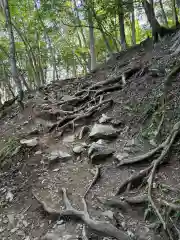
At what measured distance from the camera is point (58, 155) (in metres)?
5.61

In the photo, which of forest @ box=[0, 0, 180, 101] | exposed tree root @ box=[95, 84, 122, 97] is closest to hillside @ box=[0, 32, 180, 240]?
exposed tree root @ box=[95, 84, 122, 97]

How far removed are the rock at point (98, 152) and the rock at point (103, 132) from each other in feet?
1.06

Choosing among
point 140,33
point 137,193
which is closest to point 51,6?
point 137,193

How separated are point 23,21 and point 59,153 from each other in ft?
38.0

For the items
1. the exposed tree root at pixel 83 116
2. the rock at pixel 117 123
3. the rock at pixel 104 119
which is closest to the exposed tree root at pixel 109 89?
the exposed tree root at pixel 83 116

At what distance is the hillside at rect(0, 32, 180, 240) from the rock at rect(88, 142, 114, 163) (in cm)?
2

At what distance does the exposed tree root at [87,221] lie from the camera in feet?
10.3

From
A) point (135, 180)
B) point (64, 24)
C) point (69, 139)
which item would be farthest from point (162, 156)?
point (64, 24)

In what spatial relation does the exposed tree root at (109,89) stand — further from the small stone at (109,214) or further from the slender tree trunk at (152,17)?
the small stone at (109,214)

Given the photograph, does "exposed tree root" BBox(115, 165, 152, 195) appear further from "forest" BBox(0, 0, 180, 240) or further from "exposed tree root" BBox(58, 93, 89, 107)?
"exposed tree root" BBox(58, 93, 89, 107)

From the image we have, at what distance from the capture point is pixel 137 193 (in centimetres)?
386

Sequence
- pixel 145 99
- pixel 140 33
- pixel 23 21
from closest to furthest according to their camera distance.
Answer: pixel 145 99 < pixel 23 21 < pixel 140 33

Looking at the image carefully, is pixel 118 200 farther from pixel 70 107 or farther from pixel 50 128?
pixel 70 107

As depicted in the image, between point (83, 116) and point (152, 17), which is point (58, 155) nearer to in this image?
point (83, 116)
